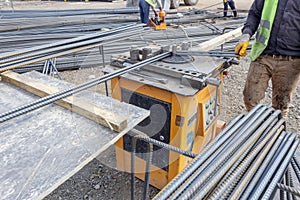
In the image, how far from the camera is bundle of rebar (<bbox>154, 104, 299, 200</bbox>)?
0.71m

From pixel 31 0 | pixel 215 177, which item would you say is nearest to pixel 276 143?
pixel 215 177

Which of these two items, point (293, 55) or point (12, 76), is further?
point (293, 55)

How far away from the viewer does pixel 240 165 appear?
0.82 metres

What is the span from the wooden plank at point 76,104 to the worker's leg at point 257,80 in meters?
Answer: 1.58

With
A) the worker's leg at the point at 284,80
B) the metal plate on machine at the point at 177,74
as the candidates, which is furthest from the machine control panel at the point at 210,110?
the worker's leg at the point at 284,80

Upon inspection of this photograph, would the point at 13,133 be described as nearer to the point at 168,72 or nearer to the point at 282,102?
the point at 168,72

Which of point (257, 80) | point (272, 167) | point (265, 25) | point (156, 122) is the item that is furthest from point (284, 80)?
point (272, 167)

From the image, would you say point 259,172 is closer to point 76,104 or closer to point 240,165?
point 240,165

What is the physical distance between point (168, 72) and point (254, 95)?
105cm

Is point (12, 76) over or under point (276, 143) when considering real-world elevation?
over

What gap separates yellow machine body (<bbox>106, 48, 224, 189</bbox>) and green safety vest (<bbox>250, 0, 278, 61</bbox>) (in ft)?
2.00

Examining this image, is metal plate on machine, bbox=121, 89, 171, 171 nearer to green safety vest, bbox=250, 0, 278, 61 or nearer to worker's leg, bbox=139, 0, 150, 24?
green safety vest, bbox=250, 0, 278, 61

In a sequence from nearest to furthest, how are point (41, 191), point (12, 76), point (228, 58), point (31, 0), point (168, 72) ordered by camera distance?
point (41, 191) → point (12, 76) → point (168, 72) → point (228, 58) → point (31, 0)

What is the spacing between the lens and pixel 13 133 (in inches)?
35.8
